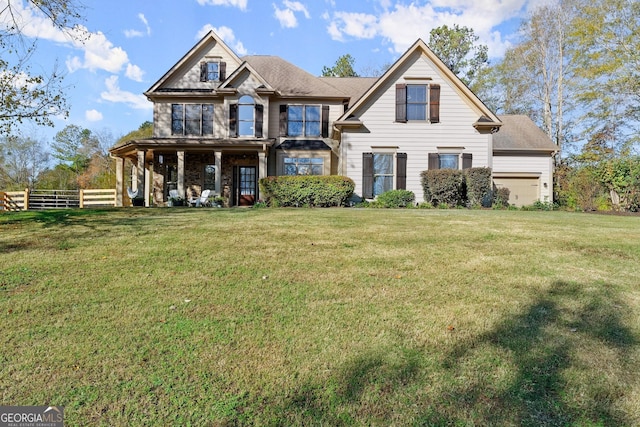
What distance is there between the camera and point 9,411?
242 centimetres

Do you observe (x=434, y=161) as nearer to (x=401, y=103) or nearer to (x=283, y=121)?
(x=401, y=103)

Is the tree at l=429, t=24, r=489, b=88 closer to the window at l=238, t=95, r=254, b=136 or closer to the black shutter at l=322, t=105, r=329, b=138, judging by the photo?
the black shutter at l=322, t=105, r=329, b=138

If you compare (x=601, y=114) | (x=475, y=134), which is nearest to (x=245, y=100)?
(x=475, y=134)

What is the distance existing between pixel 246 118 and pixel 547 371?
17.5m

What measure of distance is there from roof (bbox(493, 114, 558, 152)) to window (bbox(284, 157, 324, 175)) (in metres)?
9.18

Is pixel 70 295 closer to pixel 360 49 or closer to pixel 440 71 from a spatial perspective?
pixel 440 71

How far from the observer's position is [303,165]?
18.5 m

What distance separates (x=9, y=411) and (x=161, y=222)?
633 centimetres

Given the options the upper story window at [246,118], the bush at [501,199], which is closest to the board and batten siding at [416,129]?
the bush at [501,199]

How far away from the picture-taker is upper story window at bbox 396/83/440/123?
1659cm

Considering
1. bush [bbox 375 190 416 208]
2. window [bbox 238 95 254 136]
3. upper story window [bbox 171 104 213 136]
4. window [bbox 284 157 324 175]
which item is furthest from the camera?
upper story window [bbox 171 104 213 136]

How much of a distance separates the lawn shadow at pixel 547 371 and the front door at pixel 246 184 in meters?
17.1

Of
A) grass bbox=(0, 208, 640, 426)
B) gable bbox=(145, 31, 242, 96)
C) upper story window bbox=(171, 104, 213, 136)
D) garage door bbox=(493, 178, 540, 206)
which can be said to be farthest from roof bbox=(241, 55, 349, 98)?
grass bbox=(0, 208, 640, 426)

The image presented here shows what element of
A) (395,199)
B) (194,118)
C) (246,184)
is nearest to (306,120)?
(246,184)
